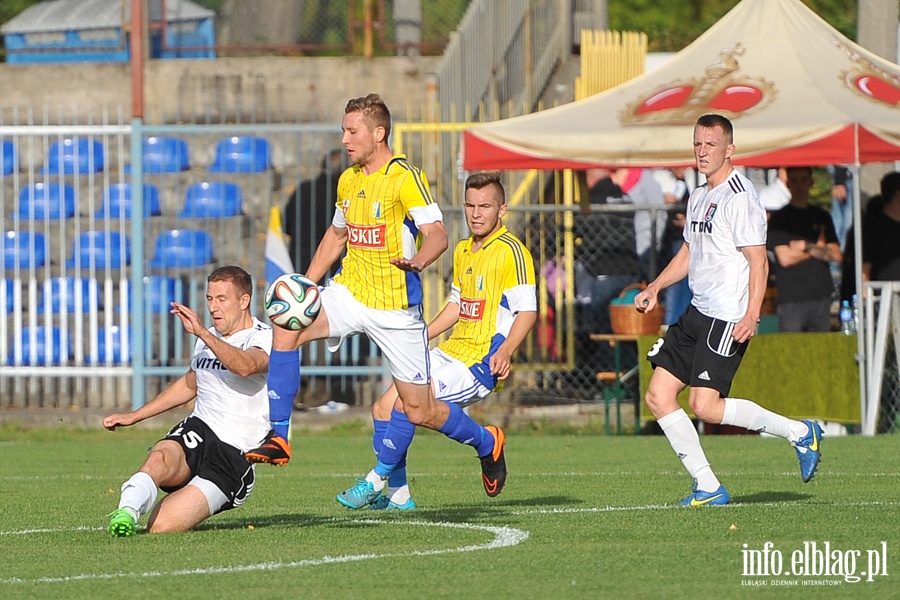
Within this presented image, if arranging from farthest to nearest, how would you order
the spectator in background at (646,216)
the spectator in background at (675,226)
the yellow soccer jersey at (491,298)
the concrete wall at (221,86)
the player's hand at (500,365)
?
the concrete wall at (221,86)
the spectator in background at (646,216)
the spectator in background at (675,226)
the yellow soccer jersey at (491,298)
the player's hand at (500,365)

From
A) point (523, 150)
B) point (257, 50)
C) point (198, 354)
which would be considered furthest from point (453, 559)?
point (257, 50)

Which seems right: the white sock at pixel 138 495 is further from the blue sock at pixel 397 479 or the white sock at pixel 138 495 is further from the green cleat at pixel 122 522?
the blue sock at pixel 397 479

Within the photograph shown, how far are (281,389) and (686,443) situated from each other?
2.23m

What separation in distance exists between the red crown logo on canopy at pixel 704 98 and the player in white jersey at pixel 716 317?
5.49 m

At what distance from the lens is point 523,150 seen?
44.2ft

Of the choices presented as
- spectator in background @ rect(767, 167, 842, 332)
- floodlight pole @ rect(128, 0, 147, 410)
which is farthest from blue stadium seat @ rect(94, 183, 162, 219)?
spectator in background @ rect(767, 167, 842, 332)

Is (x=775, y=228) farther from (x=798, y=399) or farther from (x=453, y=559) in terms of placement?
(x=453, y=559)

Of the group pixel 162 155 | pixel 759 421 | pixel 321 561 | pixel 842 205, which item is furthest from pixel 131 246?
pixel 321 561

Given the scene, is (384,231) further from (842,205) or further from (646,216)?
(842,205)

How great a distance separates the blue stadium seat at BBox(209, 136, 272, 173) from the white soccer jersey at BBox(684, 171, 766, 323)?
8575 mm

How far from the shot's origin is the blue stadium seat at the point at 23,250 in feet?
51.3

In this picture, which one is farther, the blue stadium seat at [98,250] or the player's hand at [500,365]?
the blue stadium seat at [98,250]

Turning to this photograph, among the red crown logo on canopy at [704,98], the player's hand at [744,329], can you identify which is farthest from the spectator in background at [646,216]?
the player's hand at [744,329]

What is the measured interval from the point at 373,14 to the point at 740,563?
614 inches
